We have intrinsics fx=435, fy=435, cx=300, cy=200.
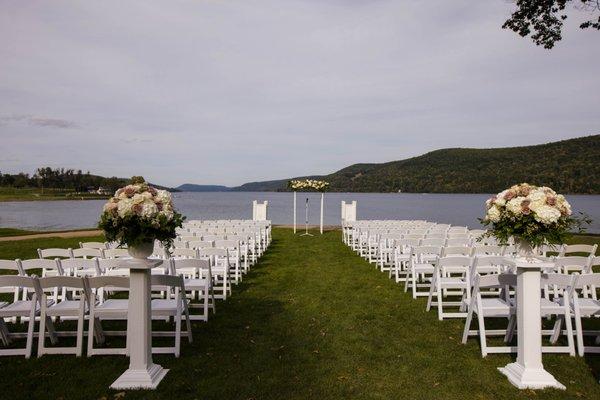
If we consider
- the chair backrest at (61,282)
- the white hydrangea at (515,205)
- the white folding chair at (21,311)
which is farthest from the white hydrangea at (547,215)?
the white folding chair at (21,311)

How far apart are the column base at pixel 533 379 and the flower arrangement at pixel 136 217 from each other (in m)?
3.77

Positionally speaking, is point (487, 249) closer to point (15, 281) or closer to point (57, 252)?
point (15, 281)

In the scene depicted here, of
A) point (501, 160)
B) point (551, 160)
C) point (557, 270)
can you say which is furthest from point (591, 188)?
point (557, 270)

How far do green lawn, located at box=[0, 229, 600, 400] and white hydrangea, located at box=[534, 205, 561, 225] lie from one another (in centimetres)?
162

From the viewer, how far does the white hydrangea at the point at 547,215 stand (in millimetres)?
4254

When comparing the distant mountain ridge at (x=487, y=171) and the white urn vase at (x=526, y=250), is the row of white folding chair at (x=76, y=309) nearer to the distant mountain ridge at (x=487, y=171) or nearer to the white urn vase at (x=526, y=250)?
the white urn vase at (x=526, y=250)

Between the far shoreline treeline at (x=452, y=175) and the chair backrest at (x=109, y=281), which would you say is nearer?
the chair backrest at (x=109, y=281)

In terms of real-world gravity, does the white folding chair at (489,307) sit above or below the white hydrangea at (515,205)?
below

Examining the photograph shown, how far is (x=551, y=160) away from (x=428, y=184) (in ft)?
112

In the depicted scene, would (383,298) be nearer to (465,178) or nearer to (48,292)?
(48,292)

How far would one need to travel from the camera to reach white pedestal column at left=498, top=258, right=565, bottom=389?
4.23m

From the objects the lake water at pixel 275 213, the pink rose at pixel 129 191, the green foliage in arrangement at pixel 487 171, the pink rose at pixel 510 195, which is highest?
the green foliage in arrangement at pixel 487 171

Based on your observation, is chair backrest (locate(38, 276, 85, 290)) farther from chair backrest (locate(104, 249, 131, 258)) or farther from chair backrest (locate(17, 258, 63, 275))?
chair backrest (locate(104, 249, 131, 258))

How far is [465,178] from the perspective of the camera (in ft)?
362
